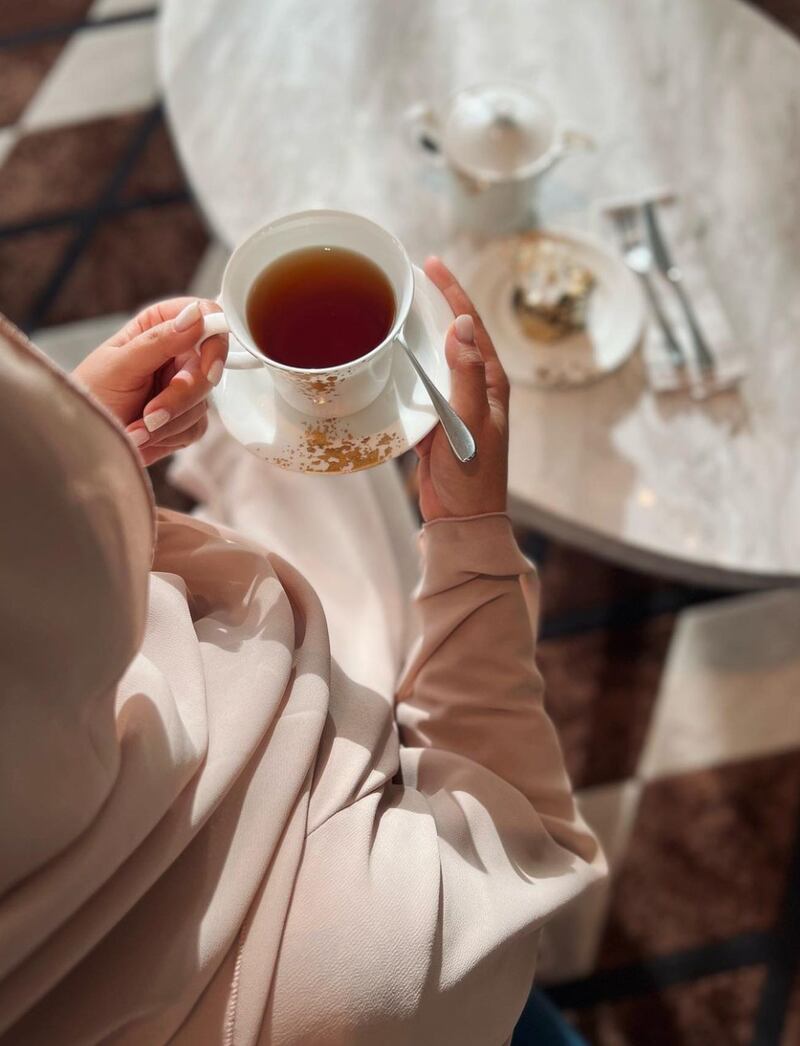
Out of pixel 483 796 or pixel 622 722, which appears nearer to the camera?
pixel 483 796

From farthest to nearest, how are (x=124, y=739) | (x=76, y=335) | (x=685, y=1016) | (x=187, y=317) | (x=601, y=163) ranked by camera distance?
1. (x=76, y=335)
2. (x=685, y=1016)
3. (x=601, y=163)
4. (x=187, y=317)
5. (x=124, y=739)

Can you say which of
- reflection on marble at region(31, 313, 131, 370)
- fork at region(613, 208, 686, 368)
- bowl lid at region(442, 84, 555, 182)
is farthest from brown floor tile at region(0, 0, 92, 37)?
fork at region(613, 208, 686, 368)

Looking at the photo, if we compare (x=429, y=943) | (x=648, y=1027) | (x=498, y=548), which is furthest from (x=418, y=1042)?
(x=648, y=1027)

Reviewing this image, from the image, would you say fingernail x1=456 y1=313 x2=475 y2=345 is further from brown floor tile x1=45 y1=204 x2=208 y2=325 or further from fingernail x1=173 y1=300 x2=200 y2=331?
brown floor tile x1=45 y1=204 x2=208 y2=325

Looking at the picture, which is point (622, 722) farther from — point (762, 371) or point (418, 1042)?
point (418, 1042)

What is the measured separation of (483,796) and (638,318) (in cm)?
54

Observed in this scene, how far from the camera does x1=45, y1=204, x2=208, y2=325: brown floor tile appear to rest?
166cm

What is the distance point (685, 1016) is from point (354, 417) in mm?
1068

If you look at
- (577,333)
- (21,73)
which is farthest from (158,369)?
(21,73)

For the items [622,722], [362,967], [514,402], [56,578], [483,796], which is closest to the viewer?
[56,578]

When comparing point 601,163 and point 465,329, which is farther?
point 601,163

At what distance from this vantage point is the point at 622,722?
1392 millimetres

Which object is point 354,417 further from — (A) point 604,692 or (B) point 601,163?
(A) point 604,692

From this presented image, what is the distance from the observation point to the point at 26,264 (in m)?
1.71
